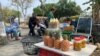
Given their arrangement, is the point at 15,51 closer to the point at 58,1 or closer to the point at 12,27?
the point at 12,27

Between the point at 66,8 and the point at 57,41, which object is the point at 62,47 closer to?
the point at 57,41

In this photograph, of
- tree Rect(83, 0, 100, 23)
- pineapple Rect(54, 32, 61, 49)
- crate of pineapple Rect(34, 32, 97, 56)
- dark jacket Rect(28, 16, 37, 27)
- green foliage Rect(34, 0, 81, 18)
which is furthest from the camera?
green foliage Rect(34, 0, 81, 18)

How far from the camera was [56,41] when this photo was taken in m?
4.92

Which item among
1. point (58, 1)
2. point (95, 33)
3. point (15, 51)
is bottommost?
point (15, 51)

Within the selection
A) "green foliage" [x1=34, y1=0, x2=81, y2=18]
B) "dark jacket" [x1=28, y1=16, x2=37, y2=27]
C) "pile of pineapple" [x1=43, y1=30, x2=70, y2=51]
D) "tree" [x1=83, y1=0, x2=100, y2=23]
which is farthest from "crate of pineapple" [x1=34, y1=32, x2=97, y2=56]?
"green foliage" [x1=34, y1=0, x2=81, y2=18]

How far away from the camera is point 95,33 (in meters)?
10.7

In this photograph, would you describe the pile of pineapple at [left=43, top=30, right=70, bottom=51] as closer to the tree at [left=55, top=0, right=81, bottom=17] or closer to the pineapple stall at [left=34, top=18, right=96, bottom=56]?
the pineapple stall at [left=34, top=18, right=96, bottom=56]

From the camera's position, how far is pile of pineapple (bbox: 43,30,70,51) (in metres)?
4.75

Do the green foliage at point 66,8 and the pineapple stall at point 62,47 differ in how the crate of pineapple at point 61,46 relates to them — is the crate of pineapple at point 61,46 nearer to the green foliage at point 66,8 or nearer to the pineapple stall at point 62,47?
the pineapple stall at point 62,47

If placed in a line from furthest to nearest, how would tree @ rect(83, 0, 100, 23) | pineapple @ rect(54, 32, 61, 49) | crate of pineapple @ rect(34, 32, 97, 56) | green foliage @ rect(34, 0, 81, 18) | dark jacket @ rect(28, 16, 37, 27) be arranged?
green foliage @ rect(34, 0, 81, 18)
dark jacket @ rect(28, 16, 37, 27)
tree @ rect(83, 0, 100, 23)
pineapple @ rect(54, 32, 61, 49)
crate of pineapple @ rect(34, 32, 97, 56)

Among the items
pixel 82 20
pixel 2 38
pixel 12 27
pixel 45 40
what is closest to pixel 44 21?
pixel 12 27

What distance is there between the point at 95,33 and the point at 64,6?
16415 mm

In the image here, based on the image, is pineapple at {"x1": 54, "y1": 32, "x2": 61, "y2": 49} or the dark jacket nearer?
pineapple at {"x1": 54, "y1": 32, "x2": 61, "y2": 49}

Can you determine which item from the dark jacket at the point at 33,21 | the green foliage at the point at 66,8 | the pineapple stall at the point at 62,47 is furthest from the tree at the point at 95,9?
the green foliage at the point at 66,8
